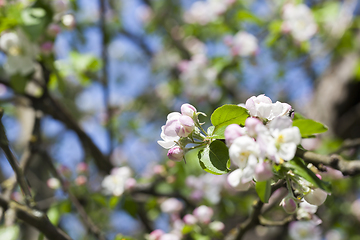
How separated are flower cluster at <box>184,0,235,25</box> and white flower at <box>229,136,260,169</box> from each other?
7.45 ft

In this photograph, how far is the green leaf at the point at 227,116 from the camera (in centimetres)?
59

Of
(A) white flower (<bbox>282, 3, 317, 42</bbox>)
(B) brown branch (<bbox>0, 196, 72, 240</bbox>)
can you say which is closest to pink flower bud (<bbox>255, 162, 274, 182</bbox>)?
(B) brown branch (<bbox>0, 196, 72, 240</bbox>)

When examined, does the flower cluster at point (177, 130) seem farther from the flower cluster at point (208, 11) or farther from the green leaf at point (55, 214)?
the flower cluster at point (208, 11)

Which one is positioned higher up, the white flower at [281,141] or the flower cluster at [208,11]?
the flower cluster at [208,11]

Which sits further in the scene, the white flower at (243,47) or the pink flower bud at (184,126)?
the white flower at (243,47)

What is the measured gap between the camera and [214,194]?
1.72 meters

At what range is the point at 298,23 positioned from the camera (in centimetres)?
200

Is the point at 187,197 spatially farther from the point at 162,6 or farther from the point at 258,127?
the point at 162,6

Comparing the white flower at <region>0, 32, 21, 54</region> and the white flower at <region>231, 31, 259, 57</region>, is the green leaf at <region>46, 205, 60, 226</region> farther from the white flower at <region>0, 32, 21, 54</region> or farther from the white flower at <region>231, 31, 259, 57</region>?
the white flower at <region>231, 31, 259, 57</region>

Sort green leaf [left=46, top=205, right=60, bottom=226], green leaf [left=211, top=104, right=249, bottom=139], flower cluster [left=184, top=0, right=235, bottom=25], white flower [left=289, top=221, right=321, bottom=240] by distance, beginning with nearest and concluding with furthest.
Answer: green leaf [left=211, top=104, right=249, bottom=139] → green leaf [left=46, top=205, right=60, bottom=226] → white flower [left=289, top=221, right=321, bottom=240] → flower cluster [left=184, top=0, right=235, bottom=25]

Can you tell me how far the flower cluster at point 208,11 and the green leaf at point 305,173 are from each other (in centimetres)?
226

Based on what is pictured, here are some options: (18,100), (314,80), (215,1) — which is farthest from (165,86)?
(314,80)

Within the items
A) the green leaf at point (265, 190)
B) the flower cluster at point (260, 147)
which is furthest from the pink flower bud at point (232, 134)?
the green leaf at point (265, 190)

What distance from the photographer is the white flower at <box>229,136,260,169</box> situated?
19.4 inches
